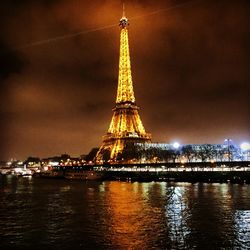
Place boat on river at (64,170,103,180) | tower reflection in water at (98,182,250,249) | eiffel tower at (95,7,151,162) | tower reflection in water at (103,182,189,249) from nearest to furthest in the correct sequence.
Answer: tower reflection in water at (98,182,250,249), tower reflection in water at (103,182,189,249), boat on river at (64,170,103,180), eiffel tower at (95,7,151,162)

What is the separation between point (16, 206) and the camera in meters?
35.7

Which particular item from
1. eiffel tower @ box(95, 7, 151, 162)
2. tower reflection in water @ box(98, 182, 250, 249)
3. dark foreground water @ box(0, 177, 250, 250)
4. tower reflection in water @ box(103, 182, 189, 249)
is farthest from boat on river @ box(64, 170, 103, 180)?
tower reflection in water @ box(98, 182, 250, 249)

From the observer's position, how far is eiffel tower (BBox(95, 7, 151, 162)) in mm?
106812

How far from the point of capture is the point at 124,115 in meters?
110

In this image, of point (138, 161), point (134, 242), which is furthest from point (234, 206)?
point (138, 161)

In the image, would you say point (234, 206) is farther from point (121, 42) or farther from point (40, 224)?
point (121, 42)

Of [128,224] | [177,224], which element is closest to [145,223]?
[128,224]

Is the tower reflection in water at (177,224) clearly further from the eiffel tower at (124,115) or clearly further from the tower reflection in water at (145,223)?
the eiffel tower at (124,115)

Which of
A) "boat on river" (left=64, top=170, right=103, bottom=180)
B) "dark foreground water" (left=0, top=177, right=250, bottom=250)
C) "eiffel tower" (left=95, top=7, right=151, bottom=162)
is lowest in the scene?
"dark foreground water" (left=0, top=177, right=250, bottom=250)

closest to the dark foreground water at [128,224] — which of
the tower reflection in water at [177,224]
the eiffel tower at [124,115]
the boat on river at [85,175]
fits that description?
the tower reflection in water at [177,224]

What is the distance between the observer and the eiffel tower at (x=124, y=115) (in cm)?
10681

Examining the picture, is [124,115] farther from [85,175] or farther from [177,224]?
[177,224]

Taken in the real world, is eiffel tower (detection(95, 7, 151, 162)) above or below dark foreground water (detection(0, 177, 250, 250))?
above

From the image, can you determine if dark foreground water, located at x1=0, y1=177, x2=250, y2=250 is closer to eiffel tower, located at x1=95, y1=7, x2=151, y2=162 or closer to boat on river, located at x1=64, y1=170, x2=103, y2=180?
boat on river, located at x1=64, y1=170, x2=103, y2=180
